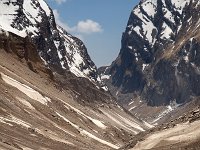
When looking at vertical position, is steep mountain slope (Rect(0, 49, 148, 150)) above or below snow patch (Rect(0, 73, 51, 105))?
below

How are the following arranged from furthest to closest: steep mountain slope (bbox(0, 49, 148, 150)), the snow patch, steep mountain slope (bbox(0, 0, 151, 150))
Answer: the snow patch < steep mountain slope (bbox(0, 0, 151, 150)) < steep mountain slope (bbox(0, 49, 148, 150))

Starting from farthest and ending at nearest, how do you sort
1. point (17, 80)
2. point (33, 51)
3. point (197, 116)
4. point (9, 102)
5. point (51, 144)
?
point (33, 51) < point (17, 80) < point (9, 102) < point (51, 144) < point (197, 116)

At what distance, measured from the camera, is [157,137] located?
4997 centimetres

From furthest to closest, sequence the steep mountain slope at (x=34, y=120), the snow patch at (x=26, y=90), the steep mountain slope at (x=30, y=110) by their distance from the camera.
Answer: the snow patch at (x=26, y=90) → the steep mountain slope at (x=30, y=110) → the steep mountain slope at (x=34, y=120)

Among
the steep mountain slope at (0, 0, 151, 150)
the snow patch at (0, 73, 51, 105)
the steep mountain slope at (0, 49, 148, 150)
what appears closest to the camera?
the steep mountain slope at (0, 49, 148, 150)

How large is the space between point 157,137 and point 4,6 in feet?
407

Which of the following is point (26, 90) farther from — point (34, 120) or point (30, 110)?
point (34, 120)

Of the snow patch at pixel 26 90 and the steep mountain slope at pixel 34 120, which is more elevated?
the snow patch at pixel 26 90

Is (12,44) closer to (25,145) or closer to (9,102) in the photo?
(9,102)

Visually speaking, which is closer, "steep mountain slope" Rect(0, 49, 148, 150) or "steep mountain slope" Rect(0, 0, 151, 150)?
"steep mountain slope" Rect(0, 49, 148, 150)

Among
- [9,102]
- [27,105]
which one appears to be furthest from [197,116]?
[27,105]

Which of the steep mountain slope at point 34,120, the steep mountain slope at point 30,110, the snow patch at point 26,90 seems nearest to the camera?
the steep mountain slope at point 34,120

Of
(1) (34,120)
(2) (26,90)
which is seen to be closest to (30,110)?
(1) (34,120)

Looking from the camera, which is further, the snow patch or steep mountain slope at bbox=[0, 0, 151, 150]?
the snow patch
